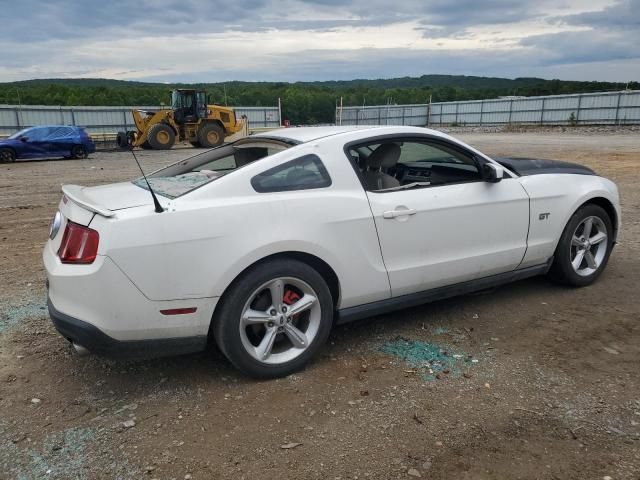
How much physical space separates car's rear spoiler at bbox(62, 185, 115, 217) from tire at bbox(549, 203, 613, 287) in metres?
3.53

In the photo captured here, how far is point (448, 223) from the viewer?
12.4ft

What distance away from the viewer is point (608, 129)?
34062 mm

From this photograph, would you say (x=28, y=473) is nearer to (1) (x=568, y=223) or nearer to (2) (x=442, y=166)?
(2) (x=442, y=166)

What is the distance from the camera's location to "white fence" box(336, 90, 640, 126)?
3609cm

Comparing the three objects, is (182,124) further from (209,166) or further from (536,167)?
(536,167)

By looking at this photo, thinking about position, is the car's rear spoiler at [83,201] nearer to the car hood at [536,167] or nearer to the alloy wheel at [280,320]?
the alloy wheel at [280,320]

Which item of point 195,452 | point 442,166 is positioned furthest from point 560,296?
point 195,452

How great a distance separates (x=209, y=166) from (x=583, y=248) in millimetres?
3244

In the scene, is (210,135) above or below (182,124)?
below

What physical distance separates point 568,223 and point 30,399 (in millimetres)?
4131

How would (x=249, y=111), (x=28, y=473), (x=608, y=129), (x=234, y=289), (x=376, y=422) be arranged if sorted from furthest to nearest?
(x=249, y=111), (x=608, y=129), (x=234, y=289), (x=376, y=422), (x=28, y=473)

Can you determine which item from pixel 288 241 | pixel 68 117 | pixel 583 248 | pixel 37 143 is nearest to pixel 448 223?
pixel 288 241

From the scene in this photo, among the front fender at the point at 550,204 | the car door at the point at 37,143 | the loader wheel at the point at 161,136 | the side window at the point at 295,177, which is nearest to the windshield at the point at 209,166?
the side window at the point at 295,177

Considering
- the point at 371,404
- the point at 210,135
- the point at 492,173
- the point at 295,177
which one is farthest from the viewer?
the point at 210,135
